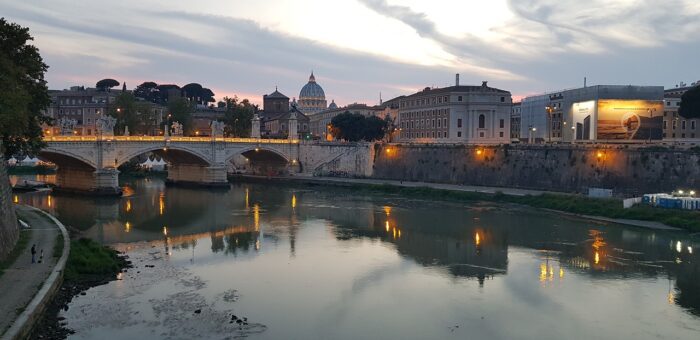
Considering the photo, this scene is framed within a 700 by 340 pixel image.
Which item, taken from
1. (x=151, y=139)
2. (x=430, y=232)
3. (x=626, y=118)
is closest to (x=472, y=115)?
(x=626, y=118)

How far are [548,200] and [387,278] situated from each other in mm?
22365

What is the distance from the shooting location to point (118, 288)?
65.2 ft

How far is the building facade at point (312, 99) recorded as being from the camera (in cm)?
15350

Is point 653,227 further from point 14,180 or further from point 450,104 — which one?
point 14,180

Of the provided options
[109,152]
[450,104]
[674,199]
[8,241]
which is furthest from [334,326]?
[450,104]

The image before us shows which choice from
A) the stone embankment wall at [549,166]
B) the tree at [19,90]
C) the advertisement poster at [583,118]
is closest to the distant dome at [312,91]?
the stone embankment wall at [549,166]

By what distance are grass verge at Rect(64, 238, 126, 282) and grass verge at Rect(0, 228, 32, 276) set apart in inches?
60.2

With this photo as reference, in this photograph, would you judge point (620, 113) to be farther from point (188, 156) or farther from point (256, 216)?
point (188, 156)

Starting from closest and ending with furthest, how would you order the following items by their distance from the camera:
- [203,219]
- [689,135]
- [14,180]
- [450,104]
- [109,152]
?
[203,219] → [109,152] → [14,180] → [689,135] → [450,104]

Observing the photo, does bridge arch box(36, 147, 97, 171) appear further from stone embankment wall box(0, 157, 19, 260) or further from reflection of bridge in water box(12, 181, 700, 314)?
stone embankment wall box(0, 157, 19, 260)

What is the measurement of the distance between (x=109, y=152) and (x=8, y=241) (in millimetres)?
27122

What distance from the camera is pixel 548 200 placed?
41250 mm

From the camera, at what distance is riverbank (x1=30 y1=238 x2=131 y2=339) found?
51.7ft

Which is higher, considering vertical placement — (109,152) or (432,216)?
(109,152)
